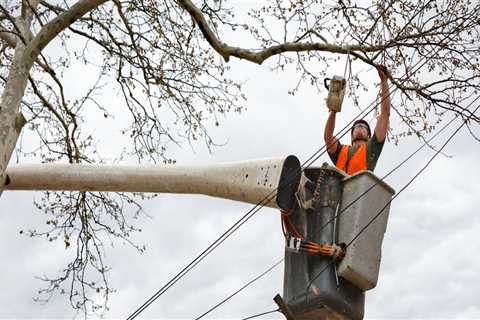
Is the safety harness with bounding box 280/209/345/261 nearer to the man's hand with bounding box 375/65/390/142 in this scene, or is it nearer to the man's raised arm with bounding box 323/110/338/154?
the man's raised arm with bounding box 323/110/338/154

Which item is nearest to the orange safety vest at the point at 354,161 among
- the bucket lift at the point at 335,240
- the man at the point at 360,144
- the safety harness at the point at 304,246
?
the man at the point at 360,144

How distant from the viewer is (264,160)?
20.4 feet


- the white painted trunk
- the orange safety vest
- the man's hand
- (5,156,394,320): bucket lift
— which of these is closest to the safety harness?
(5,156,394,320): bucket lift

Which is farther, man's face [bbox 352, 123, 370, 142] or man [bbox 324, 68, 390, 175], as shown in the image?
man's face [bbox 352, 123, 370, 142]

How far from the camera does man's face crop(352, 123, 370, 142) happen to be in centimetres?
667

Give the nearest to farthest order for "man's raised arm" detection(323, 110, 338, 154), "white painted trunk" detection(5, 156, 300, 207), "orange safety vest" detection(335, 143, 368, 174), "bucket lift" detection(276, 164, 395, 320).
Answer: "bucket lift" detection(276, 164, 395, 320) → "white painted trunk" detection(5, 156, 300, 207) → "orange safety vest" detection(335, 143, 368, 174) → "man's raised arm" detection(323, 110, 338, 154)

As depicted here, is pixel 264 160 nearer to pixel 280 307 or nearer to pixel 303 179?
pixel 303 179

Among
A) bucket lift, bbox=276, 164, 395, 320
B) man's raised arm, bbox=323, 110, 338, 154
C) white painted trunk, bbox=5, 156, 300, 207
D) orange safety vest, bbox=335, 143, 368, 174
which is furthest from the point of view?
man's raised arm, bbox=323, 110, 338, 154

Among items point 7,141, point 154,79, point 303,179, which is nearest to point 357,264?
point 303,179

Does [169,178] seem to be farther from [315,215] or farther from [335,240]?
[335,240]

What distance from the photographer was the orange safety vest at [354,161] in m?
6.40

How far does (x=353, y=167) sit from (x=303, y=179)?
516 mm

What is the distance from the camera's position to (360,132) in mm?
6684

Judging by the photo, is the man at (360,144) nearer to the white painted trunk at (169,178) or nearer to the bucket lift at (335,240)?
the bucket lift at (335,240)
